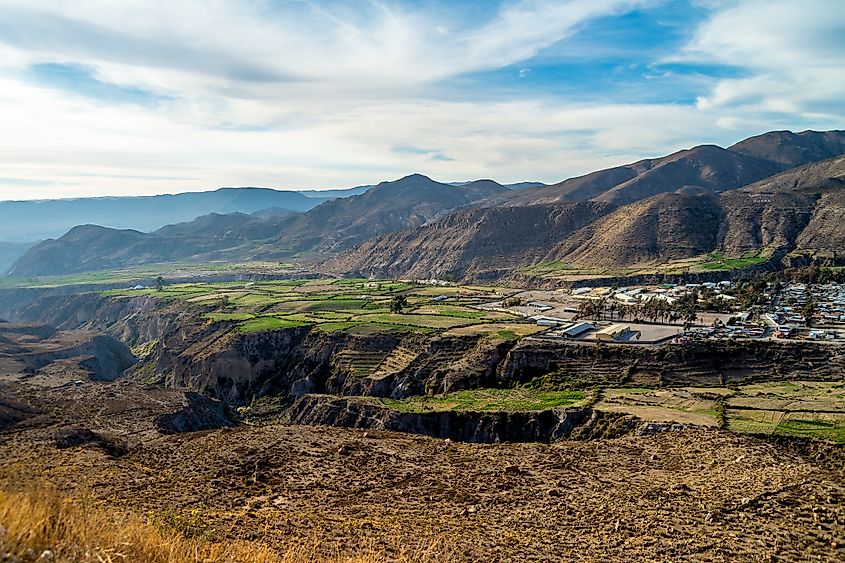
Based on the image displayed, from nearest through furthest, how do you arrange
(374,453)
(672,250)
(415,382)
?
(374,453), (415,382), (672,250)

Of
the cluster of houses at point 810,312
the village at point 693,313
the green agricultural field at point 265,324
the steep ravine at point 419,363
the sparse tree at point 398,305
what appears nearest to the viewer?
the steep ravine at point 419,363

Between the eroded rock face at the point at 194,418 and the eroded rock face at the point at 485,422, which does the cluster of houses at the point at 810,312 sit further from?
the eroded rock face at the point at 194,418

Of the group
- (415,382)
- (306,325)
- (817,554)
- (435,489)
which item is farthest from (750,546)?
(306,325)

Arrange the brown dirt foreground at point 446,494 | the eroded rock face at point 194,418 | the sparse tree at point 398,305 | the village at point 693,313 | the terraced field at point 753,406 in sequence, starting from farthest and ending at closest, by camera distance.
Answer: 1. the sparse tree at point 398,305
2. the village at point 693,313
3. the eroded rock face at point 194,418
4. the terraced field at point 753,406
5. the brown dirt foreground at point 446,494

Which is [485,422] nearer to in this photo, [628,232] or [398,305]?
[398,305]

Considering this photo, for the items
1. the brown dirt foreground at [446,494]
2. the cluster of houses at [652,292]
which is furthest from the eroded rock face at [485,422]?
A: the cluster of houses at [652,292]

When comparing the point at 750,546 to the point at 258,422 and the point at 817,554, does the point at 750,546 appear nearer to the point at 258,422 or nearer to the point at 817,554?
the point at 817,554
